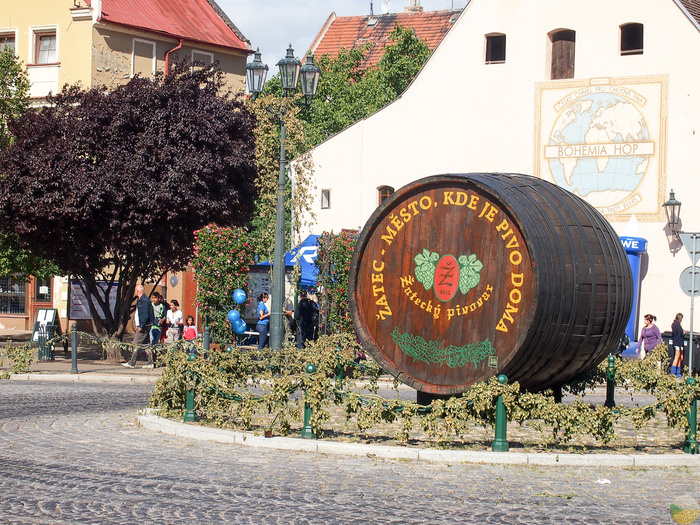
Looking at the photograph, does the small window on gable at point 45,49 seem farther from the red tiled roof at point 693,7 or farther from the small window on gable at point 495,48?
the red tiled roof at point 693,7

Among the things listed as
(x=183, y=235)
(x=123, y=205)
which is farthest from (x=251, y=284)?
(x=123, y=205)

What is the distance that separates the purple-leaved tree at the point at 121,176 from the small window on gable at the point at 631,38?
1084cm

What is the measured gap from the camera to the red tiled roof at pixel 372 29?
185ft

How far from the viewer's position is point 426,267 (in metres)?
12.0

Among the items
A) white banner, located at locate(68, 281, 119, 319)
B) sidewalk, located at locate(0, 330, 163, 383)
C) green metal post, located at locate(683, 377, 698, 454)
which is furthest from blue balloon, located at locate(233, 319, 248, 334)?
green metal post, located at locate(683, 377, 698, 454)

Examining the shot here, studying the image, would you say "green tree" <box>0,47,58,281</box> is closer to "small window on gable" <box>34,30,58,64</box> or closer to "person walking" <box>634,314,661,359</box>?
"small window on gable" <box>34,30,58,64</box>

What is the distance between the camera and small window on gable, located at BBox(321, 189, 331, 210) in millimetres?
32406

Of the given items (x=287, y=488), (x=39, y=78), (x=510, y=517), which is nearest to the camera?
(x=510, y=517)

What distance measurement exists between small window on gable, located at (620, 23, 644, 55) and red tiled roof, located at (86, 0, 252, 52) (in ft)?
60.1

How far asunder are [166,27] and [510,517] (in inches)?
1374

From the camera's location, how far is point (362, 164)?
31.8 m

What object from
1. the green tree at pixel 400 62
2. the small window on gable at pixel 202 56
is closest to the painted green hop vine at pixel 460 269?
the small window on gable at pixel 202 56

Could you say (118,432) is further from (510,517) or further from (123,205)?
(123,205)

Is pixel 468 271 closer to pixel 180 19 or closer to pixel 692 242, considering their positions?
pixel 692 242
